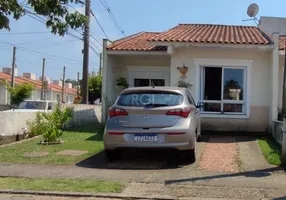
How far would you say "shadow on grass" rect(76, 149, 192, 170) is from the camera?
873 centimetres

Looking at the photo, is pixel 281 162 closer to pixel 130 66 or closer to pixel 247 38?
pixel 247 38

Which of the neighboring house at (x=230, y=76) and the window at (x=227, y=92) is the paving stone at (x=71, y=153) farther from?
the window at (x=227, y=92)

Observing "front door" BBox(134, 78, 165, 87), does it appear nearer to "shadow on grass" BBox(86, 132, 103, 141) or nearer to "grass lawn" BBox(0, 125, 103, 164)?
"grass lawn" BBox(0, 125, 103, 164)

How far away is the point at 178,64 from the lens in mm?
14320

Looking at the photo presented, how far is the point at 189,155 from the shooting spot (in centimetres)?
891

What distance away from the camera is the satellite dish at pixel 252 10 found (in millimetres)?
19898

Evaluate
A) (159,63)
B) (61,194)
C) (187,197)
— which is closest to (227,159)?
(187,197)

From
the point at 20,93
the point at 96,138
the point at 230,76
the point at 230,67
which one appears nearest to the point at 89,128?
the point at 96,138

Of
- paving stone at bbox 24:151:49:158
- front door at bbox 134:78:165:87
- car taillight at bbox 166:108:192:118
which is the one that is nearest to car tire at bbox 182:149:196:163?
car taillight at bbox 166:108:192:118

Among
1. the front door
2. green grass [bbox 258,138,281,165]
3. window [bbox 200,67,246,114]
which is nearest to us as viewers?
green grass [bbox 258,138,281,165]

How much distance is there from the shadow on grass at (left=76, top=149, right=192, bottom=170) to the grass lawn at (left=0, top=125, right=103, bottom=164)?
382 millimetres

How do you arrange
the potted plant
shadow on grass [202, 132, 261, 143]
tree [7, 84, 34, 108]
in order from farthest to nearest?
tree [7, 84, 34, 108] → the potted plant → shadow on grass [202, 132, 261, 143]

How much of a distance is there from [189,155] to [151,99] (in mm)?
1467

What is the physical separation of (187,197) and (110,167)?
2658mm
